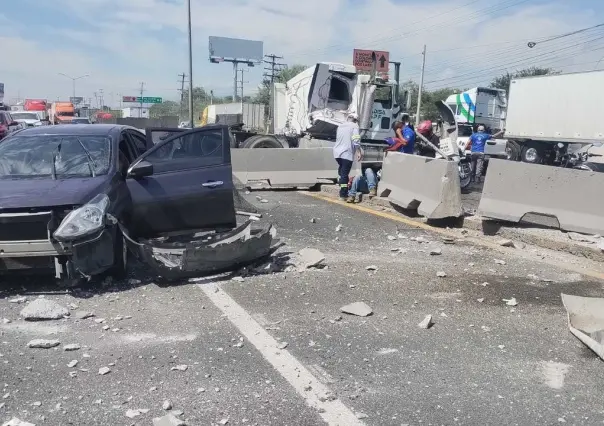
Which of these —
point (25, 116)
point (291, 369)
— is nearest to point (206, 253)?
point (291, 369)

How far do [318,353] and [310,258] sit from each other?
2.58 metres

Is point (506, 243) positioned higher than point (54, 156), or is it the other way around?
point (54, 156)

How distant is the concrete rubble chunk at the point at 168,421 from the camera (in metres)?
3.24

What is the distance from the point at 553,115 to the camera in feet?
72.5

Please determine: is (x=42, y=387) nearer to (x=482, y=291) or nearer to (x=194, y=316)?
(x=194, y=316)

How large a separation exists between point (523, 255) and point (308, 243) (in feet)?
9.20

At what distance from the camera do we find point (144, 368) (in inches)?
157

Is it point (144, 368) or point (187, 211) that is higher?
point (187, 211)

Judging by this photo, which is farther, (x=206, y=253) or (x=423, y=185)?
(x=423, y=185)

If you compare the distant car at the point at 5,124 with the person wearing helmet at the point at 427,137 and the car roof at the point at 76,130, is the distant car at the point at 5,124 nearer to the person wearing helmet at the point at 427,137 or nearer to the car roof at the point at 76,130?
the person wearing helmet at the point at 427,137

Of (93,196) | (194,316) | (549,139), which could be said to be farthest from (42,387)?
(549,139)

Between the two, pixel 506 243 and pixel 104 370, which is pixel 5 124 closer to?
pixel 506 243

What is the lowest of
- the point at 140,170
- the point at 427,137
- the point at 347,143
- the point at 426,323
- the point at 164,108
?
the point at 426,323

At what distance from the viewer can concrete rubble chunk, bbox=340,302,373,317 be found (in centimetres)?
506
